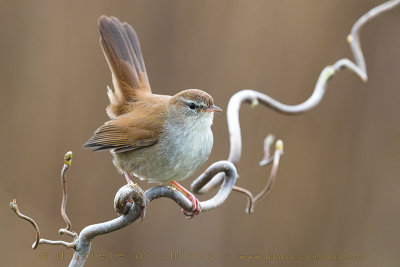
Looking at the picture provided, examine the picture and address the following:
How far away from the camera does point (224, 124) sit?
5.42 metres

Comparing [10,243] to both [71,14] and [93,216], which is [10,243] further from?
[71,14]

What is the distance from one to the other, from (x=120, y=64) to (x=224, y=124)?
5.45 ft

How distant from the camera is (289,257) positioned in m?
5.54

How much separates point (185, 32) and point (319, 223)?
88.8 inches

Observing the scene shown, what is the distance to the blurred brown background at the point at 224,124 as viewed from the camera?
5.23m

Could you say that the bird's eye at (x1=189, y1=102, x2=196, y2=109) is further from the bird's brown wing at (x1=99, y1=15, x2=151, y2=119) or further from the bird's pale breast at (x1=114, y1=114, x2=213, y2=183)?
the bird's brown wing at (x1=99, y1=15, x2=151, y2=119)

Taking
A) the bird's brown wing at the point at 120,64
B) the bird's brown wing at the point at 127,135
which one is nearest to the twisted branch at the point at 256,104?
the bird's brown wing at the point at 127,135

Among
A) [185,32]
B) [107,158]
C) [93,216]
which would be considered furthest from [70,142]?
[185,32]

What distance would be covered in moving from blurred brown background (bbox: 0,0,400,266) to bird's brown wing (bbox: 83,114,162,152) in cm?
172

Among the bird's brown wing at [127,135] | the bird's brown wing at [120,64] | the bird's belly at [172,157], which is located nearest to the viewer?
the bird's belly at [172,157]

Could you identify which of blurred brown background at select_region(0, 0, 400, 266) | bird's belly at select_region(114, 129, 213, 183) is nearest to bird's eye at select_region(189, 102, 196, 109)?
bird's belly at select_region(114, 129, 213, 183)

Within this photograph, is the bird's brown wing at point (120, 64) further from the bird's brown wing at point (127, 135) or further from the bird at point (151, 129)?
the bird's brown wing at point (127, 135)

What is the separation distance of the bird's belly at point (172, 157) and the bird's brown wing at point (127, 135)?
55 millimetres

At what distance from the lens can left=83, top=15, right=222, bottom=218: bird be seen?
11.0ft
